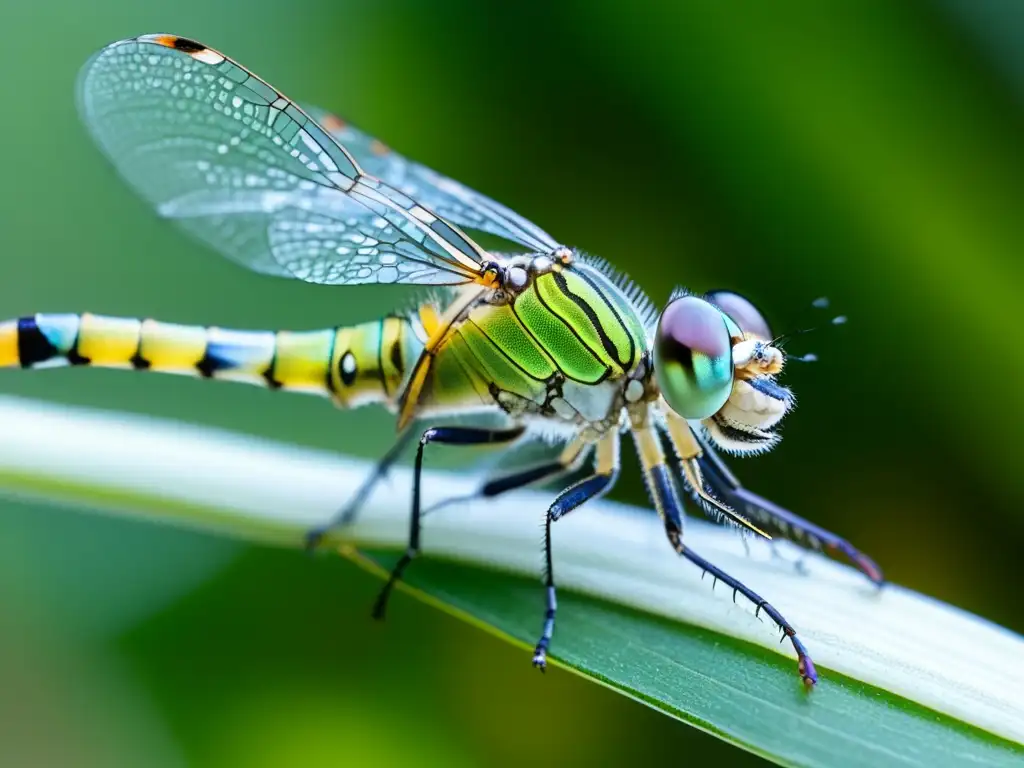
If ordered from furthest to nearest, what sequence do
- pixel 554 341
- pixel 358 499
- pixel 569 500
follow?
pixel 358 499
pixel 554 341
pixel 569 500

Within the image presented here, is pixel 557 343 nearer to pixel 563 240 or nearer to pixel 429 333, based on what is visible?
pixel 429 333

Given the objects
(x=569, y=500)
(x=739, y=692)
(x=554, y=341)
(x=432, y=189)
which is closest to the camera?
(x=739, y=692)

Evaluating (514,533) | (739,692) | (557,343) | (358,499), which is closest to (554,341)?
(557,343)

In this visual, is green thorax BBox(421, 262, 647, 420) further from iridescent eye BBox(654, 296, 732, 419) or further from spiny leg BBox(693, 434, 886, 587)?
spiny leg BBox(693, 434, 886, 587)

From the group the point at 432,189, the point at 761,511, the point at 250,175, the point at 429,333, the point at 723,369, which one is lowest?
the point at 761,511

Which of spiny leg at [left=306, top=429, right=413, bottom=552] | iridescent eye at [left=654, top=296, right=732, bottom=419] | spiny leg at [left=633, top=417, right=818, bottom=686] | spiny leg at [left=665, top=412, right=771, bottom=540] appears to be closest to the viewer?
spiny leg at [left=633, top=417, right=818, bottom=686]

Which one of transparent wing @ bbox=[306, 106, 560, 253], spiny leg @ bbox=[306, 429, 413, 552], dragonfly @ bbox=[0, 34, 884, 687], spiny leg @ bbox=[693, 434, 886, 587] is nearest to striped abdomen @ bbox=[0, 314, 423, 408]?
dragonfly @ bbox=[0, 34, 884, 687]

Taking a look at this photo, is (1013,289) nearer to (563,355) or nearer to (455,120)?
(563,355)

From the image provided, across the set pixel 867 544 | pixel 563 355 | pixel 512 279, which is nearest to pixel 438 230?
pixel 512 279
